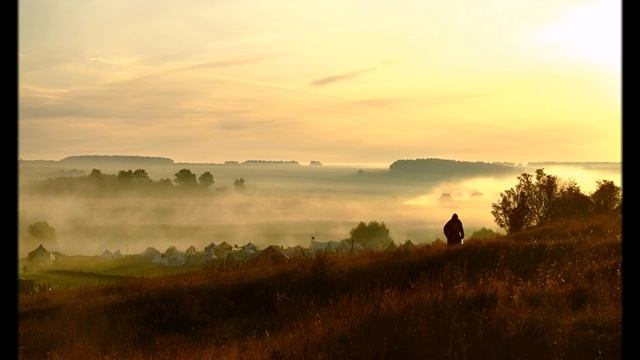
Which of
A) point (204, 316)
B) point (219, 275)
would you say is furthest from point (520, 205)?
point (204, 316)

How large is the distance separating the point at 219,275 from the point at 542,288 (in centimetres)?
873

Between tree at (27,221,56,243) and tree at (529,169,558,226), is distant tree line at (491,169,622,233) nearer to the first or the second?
tree at (529,169,558,226)

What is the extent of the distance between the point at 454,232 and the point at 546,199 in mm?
31647

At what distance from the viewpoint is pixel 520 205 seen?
46.2 meters

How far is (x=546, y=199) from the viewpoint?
4619 cm

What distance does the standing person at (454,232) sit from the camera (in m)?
17.8

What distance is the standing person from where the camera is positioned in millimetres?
17750

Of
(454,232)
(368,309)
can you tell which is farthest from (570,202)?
(368,309)

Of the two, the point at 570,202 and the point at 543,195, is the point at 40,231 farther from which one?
the point at 570,202
